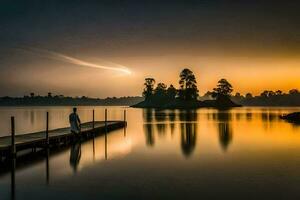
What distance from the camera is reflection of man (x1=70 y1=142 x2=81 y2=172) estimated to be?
66.7 feet

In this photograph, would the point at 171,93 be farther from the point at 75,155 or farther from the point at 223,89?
the point at 75,155

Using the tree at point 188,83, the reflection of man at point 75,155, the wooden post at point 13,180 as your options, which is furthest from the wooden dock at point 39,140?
the tree at point 188,83

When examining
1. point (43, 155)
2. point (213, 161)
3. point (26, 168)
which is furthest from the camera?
point (43, 155)

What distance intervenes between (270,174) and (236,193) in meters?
4.59

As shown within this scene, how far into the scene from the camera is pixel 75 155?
78.4 feet

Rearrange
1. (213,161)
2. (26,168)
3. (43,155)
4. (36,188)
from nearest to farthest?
(36,188), (26,168), (213,161), (43,155)

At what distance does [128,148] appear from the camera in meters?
28.2

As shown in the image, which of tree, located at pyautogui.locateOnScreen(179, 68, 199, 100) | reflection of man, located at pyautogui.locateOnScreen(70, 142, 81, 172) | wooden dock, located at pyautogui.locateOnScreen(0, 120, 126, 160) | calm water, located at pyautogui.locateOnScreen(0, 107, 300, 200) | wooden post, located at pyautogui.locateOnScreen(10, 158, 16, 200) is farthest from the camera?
tree, located at pyautogui.locateOnScreen(179, 68, 199, 100)

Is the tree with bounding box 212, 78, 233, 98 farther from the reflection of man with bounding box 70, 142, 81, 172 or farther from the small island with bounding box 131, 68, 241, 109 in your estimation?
the reflection of man with bounding box 70, 142, 81, 172

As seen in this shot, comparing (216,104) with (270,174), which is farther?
(216,104)

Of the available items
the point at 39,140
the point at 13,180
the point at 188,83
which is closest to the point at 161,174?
the point at 13,180

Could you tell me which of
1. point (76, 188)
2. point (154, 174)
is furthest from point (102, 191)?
point (154, 174)

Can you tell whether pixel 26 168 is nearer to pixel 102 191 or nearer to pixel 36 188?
pixel 36 188

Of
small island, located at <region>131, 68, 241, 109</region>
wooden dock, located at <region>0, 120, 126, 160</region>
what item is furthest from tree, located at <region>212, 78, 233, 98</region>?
wooden dock, located at <region>0, 120, 126, 160</region>
